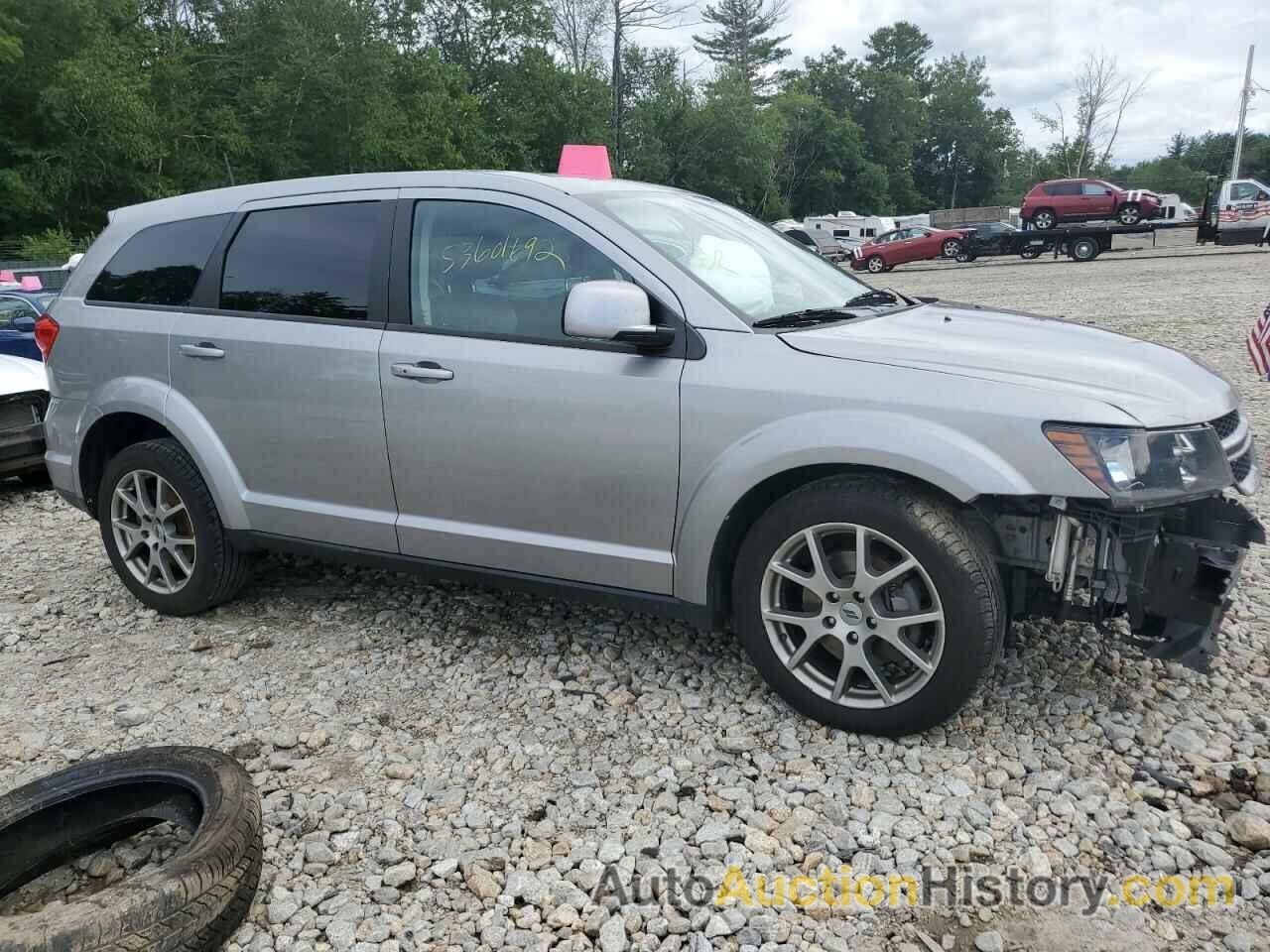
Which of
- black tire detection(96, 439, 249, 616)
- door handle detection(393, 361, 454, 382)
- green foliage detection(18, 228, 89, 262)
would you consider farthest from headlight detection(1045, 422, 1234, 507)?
green foliage detection(18, 228, 89, 262)

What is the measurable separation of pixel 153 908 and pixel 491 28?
52.7m

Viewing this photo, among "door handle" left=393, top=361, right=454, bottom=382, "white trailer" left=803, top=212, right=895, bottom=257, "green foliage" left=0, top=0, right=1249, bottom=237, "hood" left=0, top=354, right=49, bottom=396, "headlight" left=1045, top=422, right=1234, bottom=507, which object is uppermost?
"green foliage" left=0, top=0, right=1249, bottom=237

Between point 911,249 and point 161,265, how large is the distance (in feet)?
107

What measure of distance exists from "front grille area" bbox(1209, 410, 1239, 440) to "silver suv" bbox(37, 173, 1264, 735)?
0.11ft

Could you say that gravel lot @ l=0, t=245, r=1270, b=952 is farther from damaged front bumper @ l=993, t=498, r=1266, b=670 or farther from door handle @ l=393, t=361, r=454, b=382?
door handle @ l=393, t=361, r=454, b=382

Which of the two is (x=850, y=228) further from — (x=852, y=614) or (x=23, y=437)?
(x=852, y=614)

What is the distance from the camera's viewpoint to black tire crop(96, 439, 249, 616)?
13.6ft

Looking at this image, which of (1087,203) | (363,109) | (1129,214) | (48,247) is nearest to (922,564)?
(48,247)

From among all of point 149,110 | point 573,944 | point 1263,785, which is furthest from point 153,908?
point 149,110

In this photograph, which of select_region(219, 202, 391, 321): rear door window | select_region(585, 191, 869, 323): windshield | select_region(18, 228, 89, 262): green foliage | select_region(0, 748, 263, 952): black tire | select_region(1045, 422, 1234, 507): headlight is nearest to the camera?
select_region(0, 748, 263, 952): black tire

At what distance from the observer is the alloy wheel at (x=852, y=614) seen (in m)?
2.91

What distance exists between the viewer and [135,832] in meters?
2.79

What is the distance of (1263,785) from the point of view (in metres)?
2.79

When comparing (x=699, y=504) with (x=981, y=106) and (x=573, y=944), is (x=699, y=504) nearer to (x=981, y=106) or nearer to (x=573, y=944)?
(x=573, y=944)
